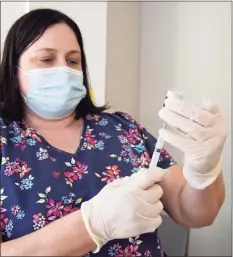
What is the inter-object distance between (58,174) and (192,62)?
94 centimetres

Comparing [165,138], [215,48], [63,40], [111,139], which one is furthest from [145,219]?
[215,48]

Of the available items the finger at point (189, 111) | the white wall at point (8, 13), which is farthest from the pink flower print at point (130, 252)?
the white wall at point (8, 13)

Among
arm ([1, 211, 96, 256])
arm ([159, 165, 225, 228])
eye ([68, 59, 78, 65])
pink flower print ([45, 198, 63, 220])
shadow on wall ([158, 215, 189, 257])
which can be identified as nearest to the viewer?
arm ([1, 211, 96, 256])

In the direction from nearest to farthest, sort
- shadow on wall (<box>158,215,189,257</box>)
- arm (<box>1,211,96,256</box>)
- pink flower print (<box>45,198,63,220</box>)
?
arm (<box>1,211,96,256</box>) → pink flower print (<box>45,198,63,220</box>) → shadow on wall (<box>158,215,189,257</box>)

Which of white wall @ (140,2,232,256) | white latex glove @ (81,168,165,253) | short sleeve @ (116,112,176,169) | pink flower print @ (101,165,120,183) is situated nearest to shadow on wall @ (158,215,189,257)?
white wall @ (140,2,232,256)

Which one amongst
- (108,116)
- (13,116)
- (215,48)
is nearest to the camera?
(13,116)

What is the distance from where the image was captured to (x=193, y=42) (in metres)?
1.64

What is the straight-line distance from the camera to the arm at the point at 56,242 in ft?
2.70

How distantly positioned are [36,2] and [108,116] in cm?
72

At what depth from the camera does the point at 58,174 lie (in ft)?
3.18

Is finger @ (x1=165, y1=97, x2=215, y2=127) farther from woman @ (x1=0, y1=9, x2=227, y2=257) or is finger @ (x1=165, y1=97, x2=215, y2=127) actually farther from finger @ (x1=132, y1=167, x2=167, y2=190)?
finger @ (x1=132, y1=167, x2=167, y2=190)

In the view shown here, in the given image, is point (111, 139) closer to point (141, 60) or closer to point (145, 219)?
point (145, 219)

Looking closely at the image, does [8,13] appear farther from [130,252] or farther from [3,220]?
[130,252]

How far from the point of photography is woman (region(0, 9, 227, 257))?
839mm
